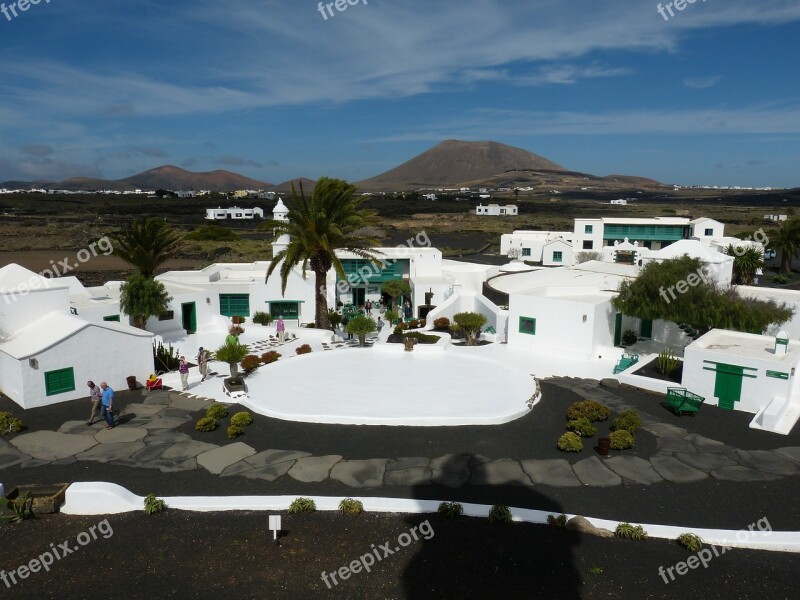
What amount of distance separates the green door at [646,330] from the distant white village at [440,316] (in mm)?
51

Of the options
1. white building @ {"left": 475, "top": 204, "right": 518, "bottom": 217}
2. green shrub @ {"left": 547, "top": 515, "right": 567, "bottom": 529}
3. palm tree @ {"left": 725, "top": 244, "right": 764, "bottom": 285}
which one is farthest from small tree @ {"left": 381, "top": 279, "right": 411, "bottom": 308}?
white building @ {"left": 475, "top": 204, "right": 518, "bottom": 217}

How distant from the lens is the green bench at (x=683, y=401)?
1808 cm

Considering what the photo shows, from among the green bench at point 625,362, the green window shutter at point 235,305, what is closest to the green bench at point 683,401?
the green bench at point 625,362

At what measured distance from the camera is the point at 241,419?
1666 cm

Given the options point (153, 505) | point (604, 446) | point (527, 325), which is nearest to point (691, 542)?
point (604, 446)

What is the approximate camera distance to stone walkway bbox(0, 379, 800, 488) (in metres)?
13.6

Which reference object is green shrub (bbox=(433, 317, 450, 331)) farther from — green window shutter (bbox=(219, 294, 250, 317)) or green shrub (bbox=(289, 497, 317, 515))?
green shrub (bbox=(289, 497, 317, 515))

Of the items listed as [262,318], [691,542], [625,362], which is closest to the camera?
[691,542]

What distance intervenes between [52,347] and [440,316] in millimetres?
18967

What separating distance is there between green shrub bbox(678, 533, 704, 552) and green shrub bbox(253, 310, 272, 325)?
24.7 m

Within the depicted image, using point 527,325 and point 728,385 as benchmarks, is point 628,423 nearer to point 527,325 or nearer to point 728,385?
point 728,385

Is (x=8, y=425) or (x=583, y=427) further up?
(x=8, y=425)

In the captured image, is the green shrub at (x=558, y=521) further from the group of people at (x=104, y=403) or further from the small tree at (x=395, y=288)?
the small tree at (x=395, y=288)

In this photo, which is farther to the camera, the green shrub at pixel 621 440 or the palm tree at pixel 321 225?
the palm tree at pixel 321 225
